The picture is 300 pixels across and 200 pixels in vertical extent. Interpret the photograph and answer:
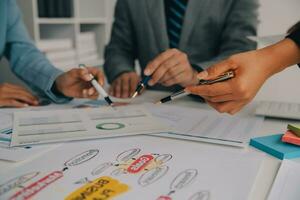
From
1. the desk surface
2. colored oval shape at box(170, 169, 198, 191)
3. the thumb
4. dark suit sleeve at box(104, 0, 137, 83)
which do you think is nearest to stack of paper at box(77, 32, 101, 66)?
dark suit sleeve at box(104, 0, 137, 83)

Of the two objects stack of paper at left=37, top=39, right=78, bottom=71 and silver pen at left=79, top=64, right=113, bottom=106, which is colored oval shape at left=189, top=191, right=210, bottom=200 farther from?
stack of paper at left=37, top=39, right=78, bottom=71

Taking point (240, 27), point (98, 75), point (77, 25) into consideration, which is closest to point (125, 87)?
point (98, 75)

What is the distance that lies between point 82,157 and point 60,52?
4.46ft

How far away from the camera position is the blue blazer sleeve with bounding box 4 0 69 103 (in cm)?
83

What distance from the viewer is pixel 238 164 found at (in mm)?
400

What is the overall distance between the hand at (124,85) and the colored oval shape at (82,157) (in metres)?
0.40

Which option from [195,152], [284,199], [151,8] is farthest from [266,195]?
[151,8]

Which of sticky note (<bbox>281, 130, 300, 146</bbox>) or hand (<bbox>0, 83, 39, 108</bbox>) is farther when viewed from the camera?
hand (<bbox>0, 83, 39, 108</bbox>)

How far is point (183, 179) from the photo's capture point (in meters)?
0.36

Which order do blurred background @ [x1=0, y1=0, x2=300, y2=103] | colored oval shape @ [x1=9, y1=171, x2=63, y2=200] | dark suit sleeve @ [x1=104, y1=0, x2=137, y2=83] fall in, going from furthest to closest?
blurred background @ [x1=0, y1=0, x2=300, y2=103] → dark suit sleeve @ [x1=104, y1=0, x2=137, y2=83] → colored oval shape @ [x1=9, y1=171, x2=63, y2=200]

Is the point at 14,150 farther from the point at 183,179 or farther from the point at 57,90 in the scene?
the point at 57,90

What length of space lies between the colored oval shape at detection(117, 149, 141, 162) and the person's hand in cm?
13

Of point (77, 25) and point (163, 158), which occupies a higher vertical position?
point (77, 25)

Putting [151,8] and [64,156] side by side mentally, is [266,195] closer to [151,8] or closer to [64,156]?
[64,156]
